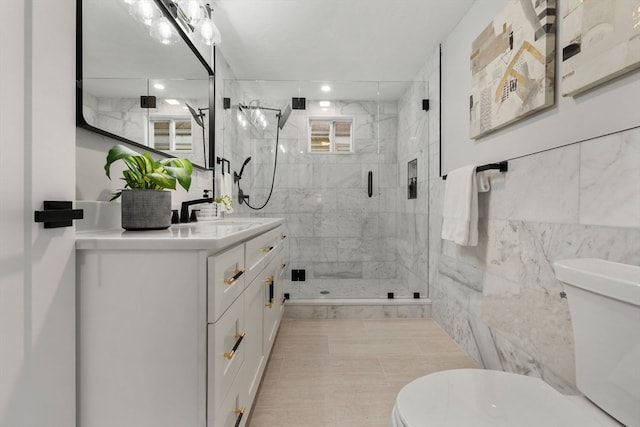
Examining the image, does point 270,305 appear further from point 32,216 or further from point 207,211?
point 32,216

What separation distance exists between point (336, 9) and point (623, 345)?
226 centimetres

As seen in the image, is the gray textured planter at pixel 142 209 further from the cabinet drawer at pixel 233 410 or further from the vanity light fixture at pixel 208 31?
the vanity light fixture at pixel 208 31

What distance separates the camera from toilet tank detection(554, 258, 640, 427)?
721mm

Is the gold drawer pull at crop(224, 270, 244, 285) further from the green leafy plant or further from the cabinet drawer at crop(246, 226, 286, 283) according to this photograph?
the green leafy plant

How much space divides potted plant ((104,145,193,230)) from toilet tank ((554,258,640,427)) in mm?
1293

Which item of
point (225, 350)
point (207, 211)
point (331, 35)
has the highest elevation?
point (331, 35)

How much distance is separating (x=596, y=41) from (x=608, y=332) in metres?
0.96

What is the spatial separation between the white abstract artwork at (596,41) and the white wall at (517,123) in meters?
0.05

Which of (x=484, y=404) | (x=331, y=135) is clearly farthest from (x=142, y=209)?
(x=331, y=135)

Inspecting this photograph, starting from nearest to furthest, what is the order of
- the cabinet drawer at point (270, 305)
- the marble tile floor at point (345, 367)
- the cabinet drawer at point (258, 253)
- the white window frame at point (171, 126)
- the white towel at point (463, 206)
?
1. the cabinet drawer at point (258, 253)
2. the marble tile floor at point (345, 367)
3. the white window frame at point (171, 126)
4. the cabinet drawer at point (270, 305)
5. the white towel at point (463, 206)

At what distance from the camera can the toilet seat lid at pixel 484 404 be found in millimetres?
718

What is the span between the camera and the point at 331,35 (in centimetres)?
235

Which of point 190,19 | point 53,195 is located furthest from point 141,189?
point 190,19

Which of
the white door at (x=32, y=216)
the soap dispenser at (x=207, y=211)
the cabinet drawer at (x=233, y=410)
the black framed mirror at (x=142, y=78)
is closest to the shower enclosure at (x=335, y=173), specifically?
the soap dispenser at (x=207, y=211)
